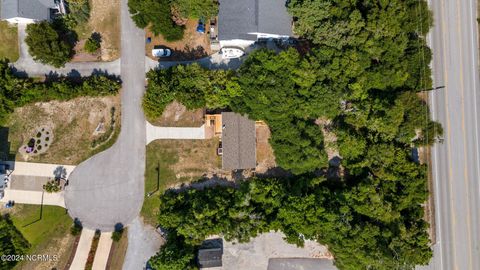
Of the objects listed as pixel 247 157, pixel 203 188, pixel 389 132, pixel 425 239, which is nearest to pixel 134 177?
pixel 203 188

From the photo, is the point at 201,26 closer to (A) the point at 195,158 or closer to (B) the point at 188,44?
(B) the point at 188,44

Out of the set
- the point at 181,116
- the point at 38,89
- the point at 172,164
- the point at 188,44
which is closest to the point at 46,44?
the point at 38,89

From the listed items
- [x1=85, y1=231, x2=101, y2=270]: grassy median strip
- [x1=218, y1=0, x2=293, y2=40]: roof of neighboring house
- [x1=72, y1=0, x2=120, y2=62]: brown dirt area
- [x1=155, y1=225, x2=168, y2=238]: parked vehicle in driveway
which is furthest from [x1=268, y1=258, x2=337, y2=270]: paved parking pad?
[x1=72, y1=0, x2=120, y2=62]: brown dirt area

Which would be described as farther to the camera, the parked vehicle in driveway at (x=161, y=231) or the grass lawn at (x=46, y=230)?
the parked vehicle in driveway at (x=161, y=231)

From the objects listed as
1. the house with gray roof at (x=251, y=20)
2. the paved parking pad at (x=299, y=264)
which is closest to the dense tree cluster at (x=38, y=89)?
the house with gray roof at (x=251, y=20)

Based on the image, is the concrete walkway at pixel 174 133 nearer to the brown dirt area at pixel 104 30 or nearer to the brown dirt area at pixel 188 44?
the brown dirt area at pixel 188 44
